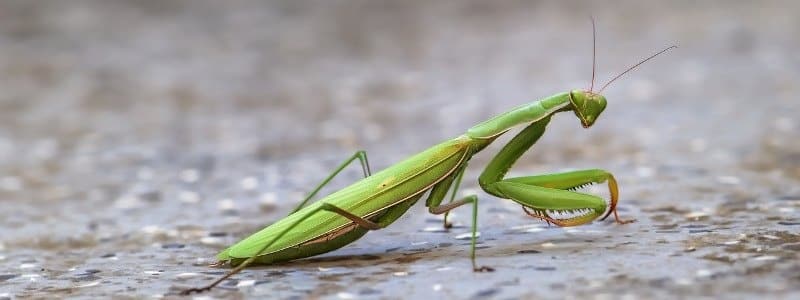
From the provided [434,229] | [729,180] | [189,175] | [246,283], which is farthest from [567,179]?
[189,175]

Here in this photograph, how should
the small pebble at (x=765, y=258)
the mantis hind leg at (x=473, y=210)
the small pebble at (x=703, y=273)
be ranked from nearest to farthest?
the small pebble at (x=703, y=273), the small pebble at (x=765, y=258), the mantis hind leg at (x=473, y=210)

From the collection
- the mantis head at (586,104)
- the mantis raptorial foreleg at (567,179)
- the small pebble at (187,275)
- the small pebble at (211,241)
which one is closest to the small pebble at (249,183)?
the small pebble at (211,241)

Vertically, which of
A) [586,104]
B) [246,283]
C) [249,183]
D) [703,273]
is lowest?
[703,273]

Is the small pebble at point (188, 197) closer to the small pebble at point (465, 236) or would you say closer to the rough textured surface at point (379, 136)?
the rough textured surface at point (379, 136)

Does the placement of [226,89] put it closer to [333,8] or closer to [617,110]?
[333,8]

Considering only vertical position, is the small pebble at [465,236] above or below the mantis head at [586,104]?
below

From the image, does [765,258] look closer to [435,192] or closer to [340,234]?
[435,192]
